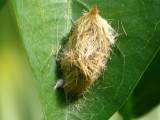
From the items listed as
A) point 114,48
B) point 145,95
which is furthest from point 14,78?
point 114,48

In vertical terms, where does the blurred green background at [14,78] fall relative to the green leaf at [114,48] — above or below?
below

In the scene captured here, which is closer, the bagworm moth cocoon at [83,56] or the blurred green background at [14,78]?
the bagworm moth cocoon at [83,56]

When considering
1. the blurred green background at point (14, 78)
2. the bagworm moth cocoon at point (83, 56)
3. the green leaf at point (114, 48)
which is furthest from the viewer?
the blurred green background at point (14, 78)

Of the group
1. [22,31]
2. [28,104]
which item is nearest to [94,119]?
[22,31]

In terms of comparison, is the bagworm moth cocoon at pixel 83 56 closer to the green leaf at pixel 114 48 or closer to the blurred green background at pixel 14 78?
the green leaf at pixel 114 48

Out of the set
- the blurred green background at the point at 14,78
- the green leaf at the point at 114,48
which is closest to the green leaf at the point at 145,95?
the green leaf at the point at 114,48

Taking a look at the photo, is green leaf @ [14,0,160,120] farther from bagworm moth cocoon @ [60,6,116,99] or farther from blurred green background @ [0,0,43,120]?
blurred green background @ [0,0,43,120]
